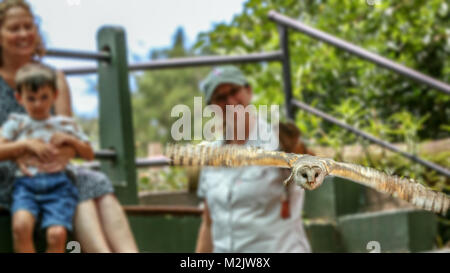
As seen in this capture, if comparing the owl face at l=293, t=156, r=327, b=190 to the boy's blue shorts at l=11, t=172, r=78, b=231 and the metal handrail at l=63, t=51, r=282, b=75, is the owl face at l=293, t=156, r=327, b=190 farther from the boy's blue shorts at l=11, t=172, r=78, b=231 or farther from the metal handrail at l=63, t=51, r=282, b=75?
the metal handrail at l=63, t=51, r=282, b=75

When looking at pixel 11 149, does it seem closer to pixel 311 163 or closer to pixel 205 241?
pixel 205 241

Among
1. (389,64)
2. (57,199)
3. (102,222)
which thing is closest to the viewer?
(102,222)

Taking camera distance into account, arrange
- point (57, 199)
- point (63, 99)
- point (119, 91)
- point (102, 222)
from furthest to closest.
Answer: point (119, 91) < point (63, 99) < point (57, 199) < point (102, 222)

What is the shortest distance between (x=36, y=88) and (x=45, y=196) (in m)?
0.20

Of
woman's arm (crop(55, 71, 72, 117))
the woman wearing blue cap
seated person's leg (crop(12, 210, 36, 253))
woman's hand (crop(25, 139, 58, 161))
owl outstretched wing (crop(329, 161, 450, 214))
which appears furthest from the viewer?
woman's arm (crop(55, 71, 72, 117))

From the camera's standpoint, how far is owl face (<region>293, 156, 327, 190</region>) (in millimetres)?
192

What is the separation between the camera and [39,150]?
2.10 ft

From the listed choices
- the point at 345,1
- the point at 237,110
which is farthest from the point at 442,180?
the point at 237,110

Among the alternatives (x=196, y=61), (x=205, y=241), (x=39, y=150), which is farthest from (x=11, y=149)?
(x=196, y=61)

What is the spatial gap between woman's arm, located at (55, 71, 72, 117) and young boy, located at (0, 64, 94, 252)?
0.08 m

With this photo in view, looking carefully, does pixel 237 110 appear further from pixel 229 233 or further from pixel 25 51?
pixel 25 51

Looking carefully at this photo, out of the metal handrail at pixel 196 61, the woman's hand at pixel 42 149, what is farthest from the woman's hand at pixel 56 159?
the metal handrail at pixel 196 61

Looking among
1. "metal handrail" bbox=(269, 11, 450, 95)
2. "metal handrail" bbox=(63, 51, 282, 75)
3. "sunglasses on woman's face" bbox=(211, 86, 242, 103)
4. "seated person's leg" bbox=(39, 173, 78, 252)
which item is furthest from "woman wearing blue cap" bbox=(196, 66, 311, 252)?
"metal handrail" bbox=(63, 51, 282, 75)
